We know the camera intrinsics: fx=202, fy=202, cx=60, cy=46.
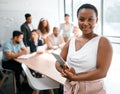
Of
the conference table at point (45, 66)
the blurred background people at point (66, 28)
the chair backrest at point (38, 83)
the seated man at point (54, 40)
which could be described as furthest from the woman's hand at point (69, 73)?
the blurred background people at point (66, 28)

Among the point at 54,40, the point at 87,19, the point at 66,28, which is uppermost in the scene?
the point at 87,19

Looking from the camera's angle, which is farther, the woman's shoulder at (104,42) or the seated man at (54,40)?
the seated man at (54,40)

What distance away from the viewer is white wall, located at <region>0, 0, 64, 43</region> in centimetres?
533

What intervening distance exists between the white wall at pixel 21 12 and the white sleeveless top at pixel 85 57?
4.45 m

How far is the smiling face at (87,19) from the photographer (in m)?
1.13

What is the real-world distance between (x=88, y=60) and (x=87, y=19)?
0.75 ft

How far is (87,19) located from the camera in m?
1.13

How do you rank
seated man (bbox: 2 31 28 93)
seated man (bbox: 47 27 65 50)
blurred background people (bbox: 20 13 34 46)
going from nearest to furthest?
1. seated man (bbox: 2 31 28 93)
2. seated man (bbox: 47 27 65 50)
3. blurred background people (bbox: 20 13 34 46)

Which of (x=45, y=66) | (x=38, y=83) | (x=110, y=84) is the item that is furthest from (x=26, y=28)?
(x=110, y=84)

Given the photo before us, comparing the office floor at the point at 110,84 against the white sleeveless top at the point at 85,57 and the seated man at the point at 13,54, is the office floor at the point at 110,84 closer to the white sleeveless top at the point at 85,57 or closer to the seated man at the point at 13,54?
the seated man at the point at 13,54

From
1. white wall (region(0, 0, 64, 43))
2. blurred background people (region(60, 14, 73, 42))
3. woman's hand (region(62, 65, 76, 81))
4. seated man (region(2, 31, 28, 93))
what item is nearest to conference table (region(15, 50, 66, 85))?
seated man (region(2, 31, 28, 93))

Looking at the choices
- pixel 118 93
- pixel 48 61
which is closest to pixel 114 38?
pixel 48 61

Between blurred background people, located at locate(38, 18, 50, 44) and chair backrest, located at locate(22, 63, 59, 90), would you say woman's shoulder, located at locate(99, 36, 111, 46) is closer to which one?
chair backrest, located at locate(22, 63, 59, 90)

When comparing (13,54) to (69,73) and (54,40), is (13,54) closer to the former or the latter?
(54,40)
